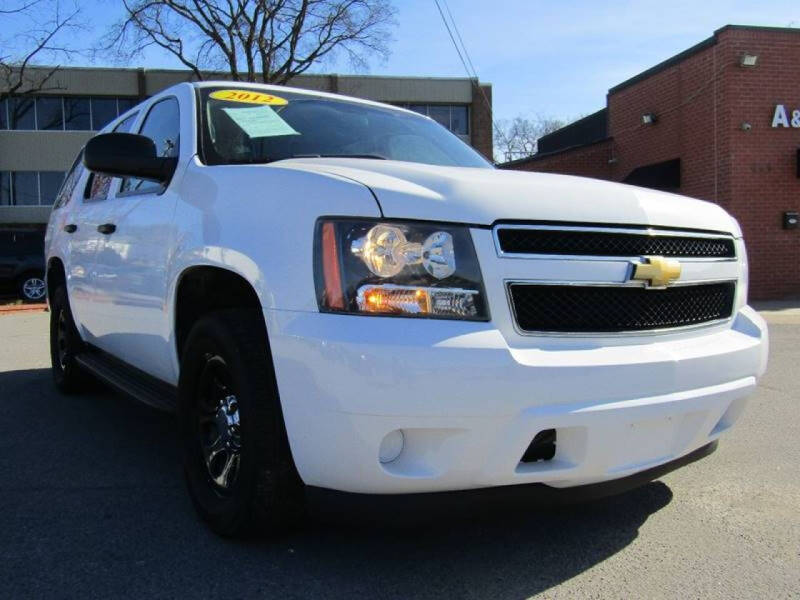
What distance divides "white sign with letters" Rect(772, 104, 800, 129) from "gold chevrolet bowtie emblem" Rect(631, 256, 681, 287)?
12680 millimetres

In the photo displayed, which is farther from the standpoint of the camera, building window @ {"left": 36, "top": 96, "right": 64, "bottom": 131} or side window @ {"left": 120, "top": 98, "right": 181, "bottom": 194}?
building window @ {"left": 36, "top": 96, "right": 64, "bottom": 131}

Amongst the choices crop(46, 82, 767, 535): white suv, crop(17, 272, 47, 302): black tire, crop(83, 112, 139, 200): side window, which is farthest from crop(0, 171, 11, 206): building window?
crop(46, 82, 767, 535): white suv

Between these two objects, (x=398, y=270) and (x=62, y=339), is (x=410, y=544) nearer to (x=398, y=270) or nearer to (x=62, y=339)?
(x=398, y=270)

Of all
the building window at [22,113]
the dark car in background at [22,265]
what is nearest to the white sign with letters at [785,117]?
the dark car in background at [22,265]

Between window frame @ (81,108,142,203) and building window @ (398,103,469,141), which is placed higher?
building window @ (398,103,469,141)

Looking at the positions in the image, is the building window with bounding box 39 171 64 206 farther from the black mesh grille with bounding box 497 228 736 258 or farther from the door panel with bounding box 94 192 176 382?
the black mesh grille with bounding box 497 228 736 258

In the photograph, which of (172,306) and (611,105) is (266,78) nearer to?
(611,105)

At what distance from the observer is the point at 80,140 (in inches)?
1303

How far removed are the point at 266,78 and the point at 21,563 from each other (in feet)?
92.0

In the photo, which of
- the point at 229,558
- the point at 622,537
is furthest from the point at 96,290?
the point at 622,537

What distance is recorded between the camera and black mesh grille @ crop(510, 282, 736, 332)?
90.9 inches

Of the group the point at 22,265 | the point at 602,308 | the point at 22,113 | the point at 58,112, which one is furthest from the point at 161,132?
the point at 22,113

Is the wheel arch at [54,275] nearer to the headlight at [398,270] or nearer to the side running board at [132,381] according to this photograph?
the side running board at [132,381]

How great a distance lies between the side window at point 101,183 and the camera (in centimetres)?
451
